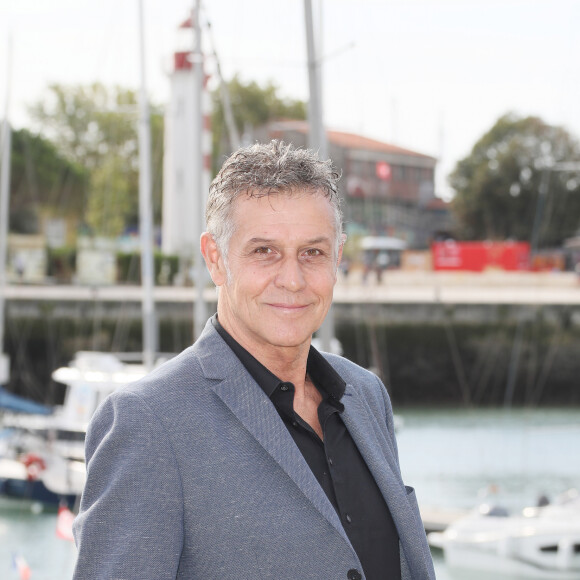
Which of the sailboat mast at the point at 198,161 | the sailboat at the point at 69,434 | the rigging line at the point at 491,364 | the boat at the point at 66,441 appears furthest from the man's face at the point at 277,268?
the rigging line at the point at 491,364

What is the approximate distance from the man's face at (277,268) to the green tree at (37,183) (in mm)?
48896

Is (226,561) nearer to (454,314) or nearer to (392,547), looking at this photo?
(392,547)

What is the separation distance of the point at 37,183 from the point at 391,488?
50958 millimetres

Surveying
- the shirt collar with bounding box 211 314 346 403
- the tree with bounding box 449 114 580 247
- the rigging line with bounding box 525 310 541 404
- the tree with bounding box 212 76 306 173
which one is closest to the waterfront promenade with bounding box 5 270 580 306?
the rigging line with bounding box 525 310 541 404

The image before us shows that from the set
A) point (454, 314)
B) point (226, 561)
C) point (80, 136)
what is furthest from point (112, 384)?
point (80, 136)

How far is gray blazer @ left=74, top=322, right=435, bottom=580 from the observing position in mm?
1548

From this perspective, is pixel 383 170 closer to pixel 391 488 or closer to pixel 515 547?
pixel 515 547

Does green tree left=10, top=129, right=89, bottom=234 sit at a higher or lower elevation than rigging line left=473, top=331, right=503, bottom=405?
higher

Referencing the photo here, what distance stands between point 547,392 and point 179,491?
27.4m

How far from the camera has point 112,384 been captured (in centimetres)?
1680

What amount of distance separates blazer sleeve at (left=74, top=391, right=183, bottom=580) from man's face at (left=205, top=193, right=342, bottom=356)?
29 centimetres

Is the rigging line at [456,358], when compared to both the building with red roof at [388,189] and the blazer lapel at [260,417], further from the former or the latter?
the blazer lapel at [260,417]

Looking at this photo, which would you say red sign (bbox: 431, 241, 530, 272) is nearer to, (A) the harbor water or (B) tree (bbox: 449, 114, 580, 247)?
(B) tree (bbox: 449, 114, 580, 247)

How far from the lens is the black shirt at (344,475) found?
1756 millimetres
